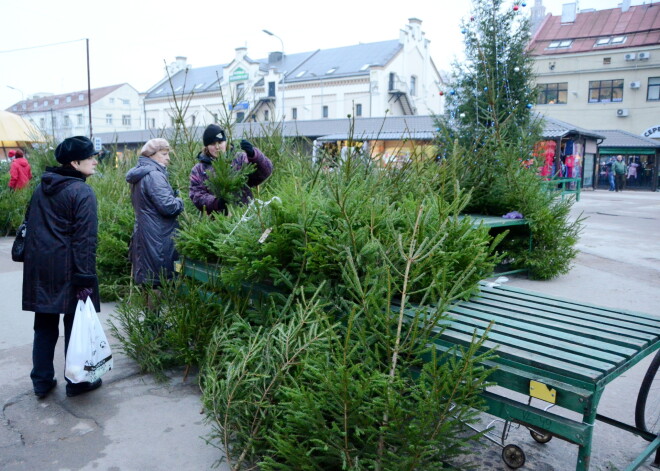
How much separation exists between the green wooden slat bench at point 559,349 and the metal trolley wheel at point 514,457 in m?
0.42

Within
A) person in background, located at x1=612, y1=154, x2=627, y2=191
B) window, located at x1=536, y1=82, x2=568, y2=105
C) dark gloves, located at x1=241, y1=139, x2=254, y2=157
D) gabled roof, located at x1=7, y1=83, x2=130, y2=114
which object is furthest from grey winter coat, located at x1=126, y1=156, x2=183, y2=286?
gabled roof, located at x1=7, y1=83, x2=130, y2=114

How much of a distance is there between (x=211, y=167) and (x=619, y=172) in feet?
96.4

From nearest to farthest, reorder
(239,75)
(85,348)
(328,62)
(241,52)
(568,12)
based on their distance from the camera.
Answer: (85,348) → (568,12) → (328,62) → (239,75) → (241,52)

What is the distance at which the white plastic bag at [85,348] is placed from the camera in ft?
10.9

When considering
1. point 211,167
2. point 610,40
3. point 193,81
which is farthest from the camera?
point 193,81

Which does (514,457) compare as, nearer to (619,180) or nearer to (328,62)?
(619,180)

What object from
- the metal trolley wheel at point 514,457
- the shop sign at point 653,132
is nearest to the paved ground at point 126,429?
the metal trolley wheel at point 514,457

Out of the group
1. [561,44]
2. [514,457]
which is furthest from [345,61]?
[514,457]

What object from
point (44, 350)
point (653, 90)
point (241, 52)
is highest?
point (241, 52)

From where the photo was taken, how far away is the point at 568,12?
1517 inches

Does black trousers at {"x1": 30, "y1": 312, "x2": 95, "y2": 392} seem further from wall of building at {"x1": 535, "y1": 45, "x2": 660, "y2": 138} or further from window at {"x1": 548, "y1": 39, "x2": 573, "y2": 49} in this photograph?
window at {"x1": 548, "y1": 39, "x2": 573, "y2": 49}

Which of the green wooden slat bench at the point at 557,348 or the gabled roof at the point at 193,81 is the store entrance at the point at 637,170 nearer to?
the green wooden slat bench at the point at 557,348

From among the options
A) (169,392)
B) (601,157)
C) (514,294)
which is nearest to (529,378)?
(514,294)

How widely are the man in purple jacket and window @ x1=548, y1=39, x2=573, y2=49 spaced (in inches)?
1515
